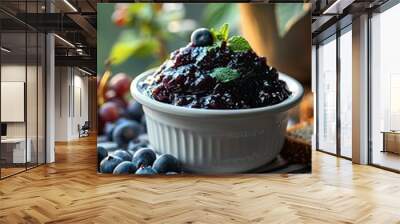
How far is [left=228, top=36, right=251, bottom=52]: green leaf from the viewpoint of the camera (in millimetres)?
5676

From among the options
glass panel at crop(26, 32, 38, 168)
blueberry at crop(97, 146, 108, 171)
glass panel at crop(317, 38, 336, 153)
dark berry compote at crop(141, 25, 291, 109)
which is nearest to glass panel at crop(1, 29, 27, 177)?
glass panel at crop(26, 32, 38, 168)

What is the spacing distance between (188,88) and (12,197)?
2.47 m

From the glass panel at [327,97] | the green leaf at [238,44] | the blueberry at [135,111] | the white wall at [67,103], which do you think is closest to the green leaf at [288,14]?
the green leaf at [238,44]

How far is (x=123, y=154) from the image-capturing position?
5.88 meters

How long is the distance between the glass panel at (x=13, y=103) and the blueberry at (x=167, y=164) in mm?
2340

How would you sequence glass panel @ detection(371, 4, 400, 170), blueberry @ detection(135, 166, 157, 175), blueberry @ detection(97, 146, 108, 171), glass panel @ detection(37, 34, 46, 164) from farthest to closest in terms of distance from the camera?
1. glass panel @ detection(37, 34, 46, 164)
2. glass panel @ detection(371, 4, 400, 170)
3. blueberry @ detection(97, 146, 108, 171)
4. blueberry @ detection(135, 166, 157, 175)

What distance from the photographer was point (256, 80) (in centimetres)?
551

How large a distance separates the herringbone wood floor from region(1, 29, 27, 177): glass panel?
1.10ft

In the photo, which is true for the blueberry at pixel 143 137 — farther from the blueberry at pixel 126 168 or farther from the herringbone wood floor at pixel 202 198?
the herringbone wood floor at pixel 202 198

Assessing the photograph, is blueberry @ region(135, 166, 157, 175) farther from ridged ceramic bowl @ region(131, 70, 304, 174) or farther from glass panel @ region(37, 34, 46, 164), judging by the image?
glass panel @ region(37, 34, 46, 164)

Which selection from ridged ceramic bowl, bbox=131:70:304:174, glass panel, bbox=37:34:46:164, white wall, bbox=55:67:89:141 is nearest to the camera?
ridged ceramic bowl, bbox=131:70:304:174

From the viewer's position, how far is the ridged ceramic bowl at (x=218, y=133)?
535cm

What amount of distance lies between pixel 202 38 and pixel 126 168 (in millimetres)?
2128

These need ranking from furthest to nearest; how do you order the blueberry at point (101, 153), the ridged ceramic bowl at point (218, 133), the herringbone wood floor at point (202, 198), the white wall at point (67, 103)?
1. the white wall at point (67, 103)
2. the blueberry at point (101, 153)
3. the ridged ceramic bowl at point (218, 133)
4. the herringbone wood floor at point (202, 198)
